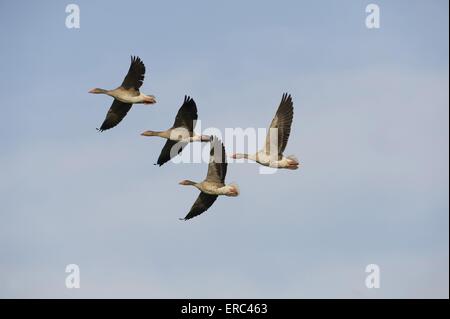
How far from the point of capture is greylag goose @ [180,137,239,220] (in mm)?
36625

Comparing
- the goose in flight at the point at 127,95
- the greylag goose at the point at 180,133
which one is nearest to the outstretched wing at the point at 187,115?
the greylag goose at the point at 180,133

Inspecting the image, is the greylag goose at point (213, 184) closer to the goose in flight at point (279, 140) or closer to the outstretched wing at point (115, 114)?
the goose in flight at point (279, 140)

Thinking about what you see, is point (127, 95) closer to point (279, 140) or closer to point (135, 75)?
point (135, 75)

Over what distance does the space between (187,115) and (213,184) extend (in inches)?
120

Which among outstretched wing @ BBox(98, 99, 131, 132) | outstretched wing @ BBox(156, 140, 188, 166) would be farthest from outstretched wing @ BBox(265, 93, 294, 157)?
outstretched wing @ BBox(98, 99, 131, 132)

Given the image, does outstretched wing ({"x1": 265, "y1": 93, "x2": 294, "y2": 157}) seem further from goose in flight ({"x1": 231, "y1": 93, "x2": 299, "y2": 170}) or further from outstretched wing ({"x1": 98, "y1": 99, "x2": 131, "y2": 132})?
outstretched wing ({"x1": 98, "y1": 99, "x2": 131, "y2": 132})

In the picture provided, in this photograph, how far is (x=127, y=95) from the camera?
1609 inches

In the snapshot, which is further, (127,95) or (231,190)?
(127,95)

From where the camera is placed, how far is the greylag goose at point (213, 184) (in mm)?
36625

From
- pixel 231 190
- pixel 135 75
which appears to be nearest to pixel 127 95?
pixel 135 75

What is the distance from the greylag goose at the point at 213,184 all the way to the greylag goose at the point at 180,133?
6.11 feet

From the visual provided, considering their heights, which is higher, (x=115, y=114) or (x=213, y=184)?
(x=115, y=114)
